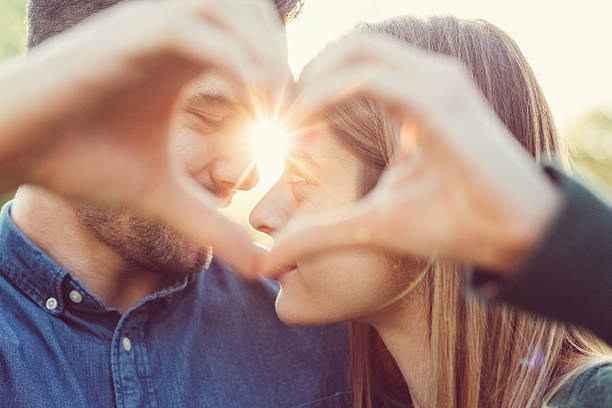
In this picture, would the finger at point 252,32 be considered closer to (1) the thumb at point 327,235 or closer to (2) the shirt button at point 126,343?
(1) the thumb at point 327,235

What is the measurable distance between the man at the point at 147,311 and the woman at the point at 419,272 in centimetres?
35

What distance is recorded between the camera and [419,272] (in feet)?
6.97

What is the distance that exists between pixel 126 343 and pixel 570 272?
162 cm

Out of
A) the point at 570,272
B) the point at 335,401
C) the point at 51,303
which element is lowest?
the point at 335,401

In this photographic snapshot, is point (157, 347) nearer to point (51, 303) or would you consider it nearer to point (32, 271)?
point (51, 303)

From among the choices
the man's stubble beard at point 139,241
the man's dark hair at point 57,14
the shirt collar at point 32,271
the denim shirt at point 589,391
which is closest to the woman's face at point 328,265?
the man's stubble beard at point 139,241

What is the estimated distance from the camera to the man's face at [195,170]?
240cm

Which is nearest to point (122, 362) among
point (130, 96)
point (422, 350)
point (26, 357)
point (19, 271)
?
point (26, 357)

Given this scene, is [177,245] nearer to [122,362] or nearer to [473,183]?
[122,362]

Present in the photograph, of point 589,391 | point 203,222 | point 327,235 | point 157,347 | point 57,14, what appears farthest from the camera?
point 57,14

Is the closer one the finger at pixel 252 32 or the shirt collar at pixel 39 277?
the finger at pixel 252 32

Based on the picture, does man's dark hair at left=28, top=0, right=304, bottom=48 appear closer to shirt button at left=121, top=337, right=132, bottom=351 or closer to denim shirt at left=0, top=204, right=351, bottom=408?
denim shirt at left=0, top=204, right=351, bottom=408

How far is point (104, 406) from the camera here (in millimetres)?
1973

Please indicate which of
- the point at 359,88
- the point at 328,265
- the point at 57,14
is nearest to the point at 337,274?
the point at 328,265
